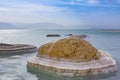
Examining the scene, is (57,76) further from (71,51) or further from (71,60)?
(71,51)

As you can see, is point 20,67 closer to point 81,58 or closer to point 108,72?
point 81,58

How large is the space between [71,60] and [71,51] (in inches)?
43.7

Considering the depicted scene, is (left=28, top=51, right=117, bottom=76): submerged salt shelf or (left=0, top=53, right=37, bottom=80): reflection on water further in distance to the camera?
(left=28, top=51, right=117, bottom=76): submerged salt shelf

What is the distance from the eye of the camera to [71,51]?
25.9 meters

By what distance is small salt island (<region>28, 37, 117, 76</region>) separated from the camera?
78.3 feet

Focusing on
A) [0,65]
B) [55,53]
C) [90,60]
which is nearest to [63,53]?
[55,53]

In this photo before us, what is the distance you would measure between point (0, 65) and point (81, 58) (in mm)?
9457

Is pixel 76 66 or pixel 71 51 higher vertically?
pixel 71 51

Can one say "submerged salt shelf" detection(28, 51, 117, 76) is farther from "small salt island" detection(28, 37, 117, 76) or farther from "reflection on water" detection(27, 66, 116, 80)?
"reflection on water" detection(27, 66, 116, 80)

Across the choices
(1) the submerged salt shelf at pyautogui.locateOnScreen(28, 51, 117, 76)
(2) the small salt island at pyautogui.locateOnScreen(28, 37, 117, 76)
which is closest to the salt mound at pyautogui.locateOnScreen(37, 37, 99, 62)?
(2) the small salt island at pyautogui.locateOnScreen(28, 37, 117, 76)

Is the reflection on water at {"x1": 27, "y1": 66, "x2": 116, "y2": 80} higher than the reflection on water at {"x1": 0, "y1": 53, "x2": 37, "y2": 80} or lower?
higher

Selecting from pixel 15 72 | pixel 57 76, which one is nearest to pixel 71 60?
pixel 57 76

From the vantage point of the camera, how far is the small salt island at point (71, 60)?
23875 millimetres

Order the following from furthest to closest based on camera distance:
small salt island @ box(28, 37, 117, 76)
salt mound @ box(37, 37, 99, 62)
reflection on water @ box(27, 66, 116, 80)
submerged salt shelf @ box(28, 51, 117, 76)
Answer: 1. salt mound @ box(37, 37, 99, 62)
2. small salt island @ box(28, 37, 117, 76)
3. submerged salt shelf @ box(28, 51, 117, 76)
4. reflection on water @ box(27, 66, 116, 80)
